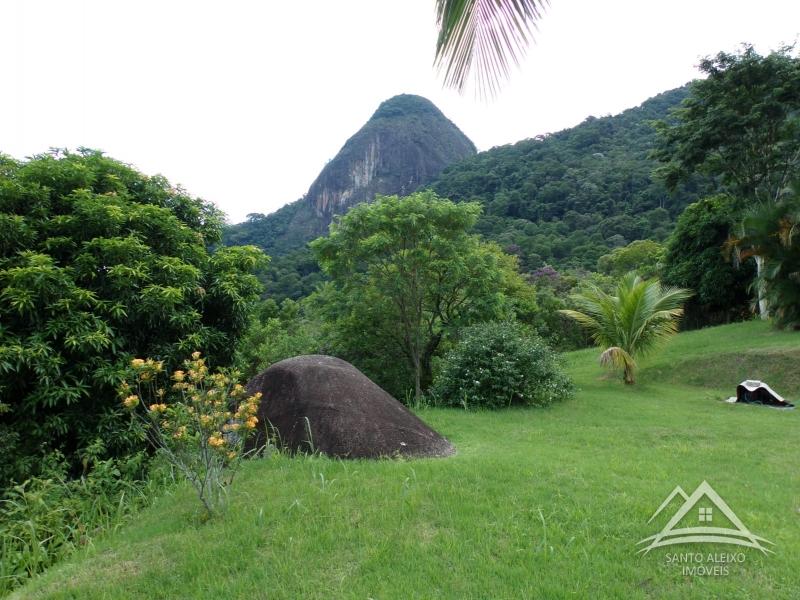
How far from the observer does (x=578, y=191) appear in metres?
50.4

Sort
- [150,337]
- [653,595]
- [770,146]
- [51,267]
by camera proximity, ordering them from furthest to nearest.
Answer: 1. [770,146]
2. [150,337]
3. [51,267]
4. [653,595]

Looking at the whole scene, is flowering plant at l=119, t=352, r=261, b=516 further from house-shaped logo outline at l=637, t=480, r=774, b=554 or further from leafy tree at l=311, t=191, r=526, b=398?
leafy tree at l=311, t=191, r=526, b=398

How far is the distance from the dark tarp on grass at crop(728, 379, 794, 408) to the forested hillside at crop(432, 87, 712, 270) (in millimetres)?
26870

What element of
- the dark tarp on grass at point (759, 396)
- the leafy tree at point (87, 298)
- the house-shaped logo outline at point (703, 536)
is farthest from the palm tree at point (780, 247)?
the leafy tree at point (87, 298)

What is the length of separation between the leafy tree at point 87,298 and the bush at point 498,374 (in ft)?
14.1

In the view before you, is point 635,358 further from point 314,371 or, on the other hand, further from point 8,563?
point 8,563

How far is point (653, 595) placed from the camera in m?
2.66

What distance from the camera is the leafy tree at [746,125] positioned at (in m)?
16.9

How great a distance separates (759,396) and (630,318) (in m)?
3.12

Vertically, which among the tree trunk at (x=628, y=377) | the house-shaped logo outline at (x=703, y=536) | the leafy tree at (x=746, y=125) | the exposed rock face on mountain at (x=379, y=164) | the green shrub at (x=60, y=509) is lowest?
the tree trunk at (x=628, y=377)

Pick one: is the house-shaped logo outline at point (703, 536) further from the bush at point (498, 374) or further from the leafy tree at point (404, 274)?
the leafy tree at point (404, 274)

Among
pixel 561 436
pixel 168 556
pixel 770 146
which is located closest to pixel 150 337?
pixel 168 556

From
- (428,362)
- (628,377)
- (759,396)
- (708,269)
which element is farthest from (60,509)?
(708,269)

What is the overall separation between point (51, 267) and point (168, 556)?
135 inches
